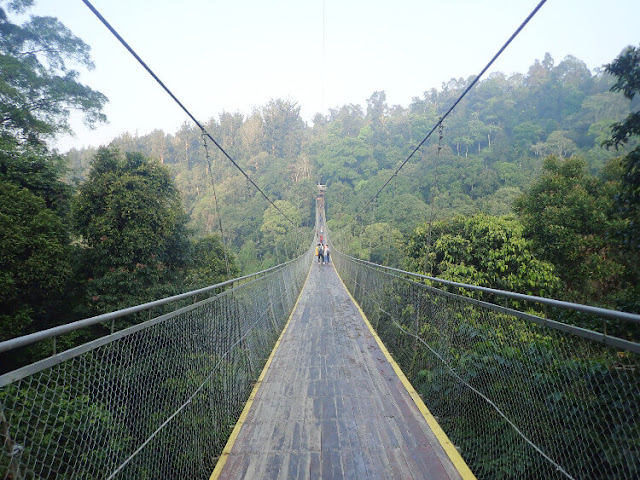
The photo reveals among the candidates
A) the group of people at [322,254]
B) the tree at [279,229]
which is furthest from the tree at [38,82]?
the tree at [279,229]

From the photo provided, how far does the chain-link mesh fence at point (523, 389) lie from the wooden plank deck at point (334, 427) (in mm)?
219

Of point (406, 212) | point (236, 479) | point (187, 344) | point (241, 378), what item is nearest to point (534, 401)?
point (236, 479)

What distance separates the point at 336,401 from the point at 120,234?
34.8 ft

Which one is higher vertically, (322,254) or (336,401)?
(336,401)

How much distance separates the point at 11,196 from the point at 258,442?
10810 mm

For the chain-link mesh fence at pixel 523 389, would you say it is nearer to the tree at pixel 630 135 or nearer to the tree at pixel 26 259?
the tree at pixel 630 135

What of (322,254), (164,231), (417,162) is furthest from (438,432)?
(417,162)

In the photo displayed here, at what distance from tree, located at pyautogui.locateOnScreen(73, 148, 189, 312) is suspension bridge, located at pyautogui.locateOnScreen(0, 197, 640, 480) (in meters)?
9.09

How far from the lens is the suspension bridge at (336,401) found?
1.24 meters

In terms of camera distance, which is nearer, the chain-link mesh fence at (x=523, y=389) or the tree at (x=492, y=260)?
the chain-link mesh fence at (x=523, y=389)

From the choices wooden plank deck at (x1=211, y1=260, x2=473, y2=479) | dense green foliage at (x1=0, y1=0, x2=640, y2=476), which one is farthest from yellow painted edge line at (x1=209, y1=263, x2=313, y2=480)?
dense green foliage at (x1=0, y1=0, x2=640, y2=476)

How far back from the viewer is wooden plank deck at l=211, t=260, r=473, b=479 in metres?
2.00

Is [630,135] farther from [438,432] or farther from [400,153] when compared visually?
[400,153]

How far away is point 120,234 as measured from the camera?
11.3 m
